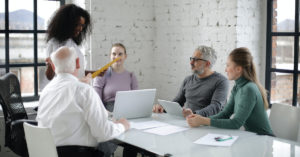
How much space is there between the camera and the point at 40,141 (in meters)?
2.10

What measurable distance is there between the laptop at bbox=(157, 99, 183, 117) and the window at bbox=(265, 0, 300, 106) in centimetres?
122

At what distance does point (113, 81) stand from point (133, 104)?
91cm

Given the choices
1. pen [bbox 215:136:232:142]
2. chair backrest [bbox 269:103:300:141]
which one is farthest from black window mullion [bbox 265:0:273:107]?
pen [bbox 215:136:232:142]

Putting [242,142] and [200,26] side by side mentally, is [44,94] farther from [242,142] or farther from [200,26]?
[200,26]

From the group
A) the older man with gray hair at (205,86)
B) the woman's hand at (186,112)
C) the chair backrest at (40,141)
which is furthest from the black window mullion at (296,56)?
the chair backrest at (40,141)

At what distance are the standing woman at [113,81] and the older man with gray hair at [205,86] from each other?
0.63m

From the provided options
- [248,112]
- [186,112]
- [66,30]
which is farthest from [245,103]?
[66,30]

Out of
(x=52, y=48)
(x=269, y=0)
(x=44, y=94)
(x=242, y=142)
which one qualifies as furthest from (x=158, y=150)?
(x=269, y=0)

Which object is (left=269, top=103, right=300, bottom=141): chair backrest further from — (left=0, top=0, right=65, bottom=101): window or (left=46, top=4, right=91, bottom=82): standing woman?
(left=0, top=0, right=65, bottom=101): window

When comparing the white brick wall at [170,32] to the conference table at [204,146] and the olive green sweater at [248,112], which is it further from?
the conference table at [204,146]

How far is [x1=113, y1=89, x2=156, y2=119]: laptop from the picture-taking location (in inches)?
110

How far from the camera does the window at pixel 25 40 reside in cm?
395

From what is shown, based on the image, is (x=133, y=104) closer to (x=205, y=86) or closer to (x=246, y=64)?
(x=205, y=86)

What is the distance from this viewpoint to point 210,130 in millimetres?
2604
